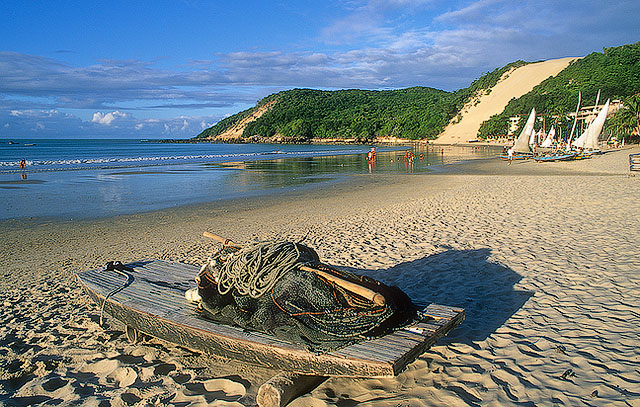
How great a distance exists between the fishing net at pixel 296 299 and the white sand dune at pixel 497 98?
99535 millimetres

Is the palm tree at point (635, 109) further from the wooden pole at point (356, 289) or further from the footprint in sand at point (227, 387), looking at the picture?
the footprint in sand at point (227, 387)

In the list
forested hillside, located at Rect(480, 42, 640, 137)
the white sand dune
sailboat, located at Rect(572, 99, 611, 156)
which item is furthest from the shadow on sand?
the white sand dune

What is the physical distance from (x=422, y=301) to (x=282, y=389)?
180 cm

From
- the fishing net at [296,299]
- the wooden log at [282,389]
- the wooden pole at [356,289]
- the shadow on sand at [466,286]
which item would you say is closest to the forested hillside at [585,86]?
the shadow on sand at [466,286]

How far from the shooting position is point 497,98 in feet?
363

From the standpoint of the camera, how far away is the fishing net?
362cm

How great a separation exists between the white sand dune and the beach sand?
9346cm

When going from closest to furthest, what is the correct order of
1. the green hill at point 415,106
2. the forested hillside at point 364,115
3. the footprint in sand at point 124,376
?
the footprint in sand at point 124,376 < the green hill at point 415,106 < the forested hillside at point 364,115

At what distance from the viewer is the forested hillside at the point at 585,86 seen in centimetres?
6906

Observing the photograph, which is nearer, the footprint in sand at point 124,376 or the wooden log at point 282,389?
the wooden log at point 282,389

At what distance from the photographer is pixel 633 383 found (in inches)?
137

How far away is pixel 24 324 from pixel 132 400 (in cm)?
256

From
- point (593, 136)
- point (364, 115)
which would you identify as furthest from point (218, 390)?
point (364, 115)

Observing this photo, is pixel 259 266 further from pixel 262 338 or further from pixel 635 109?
pixel 635 109
